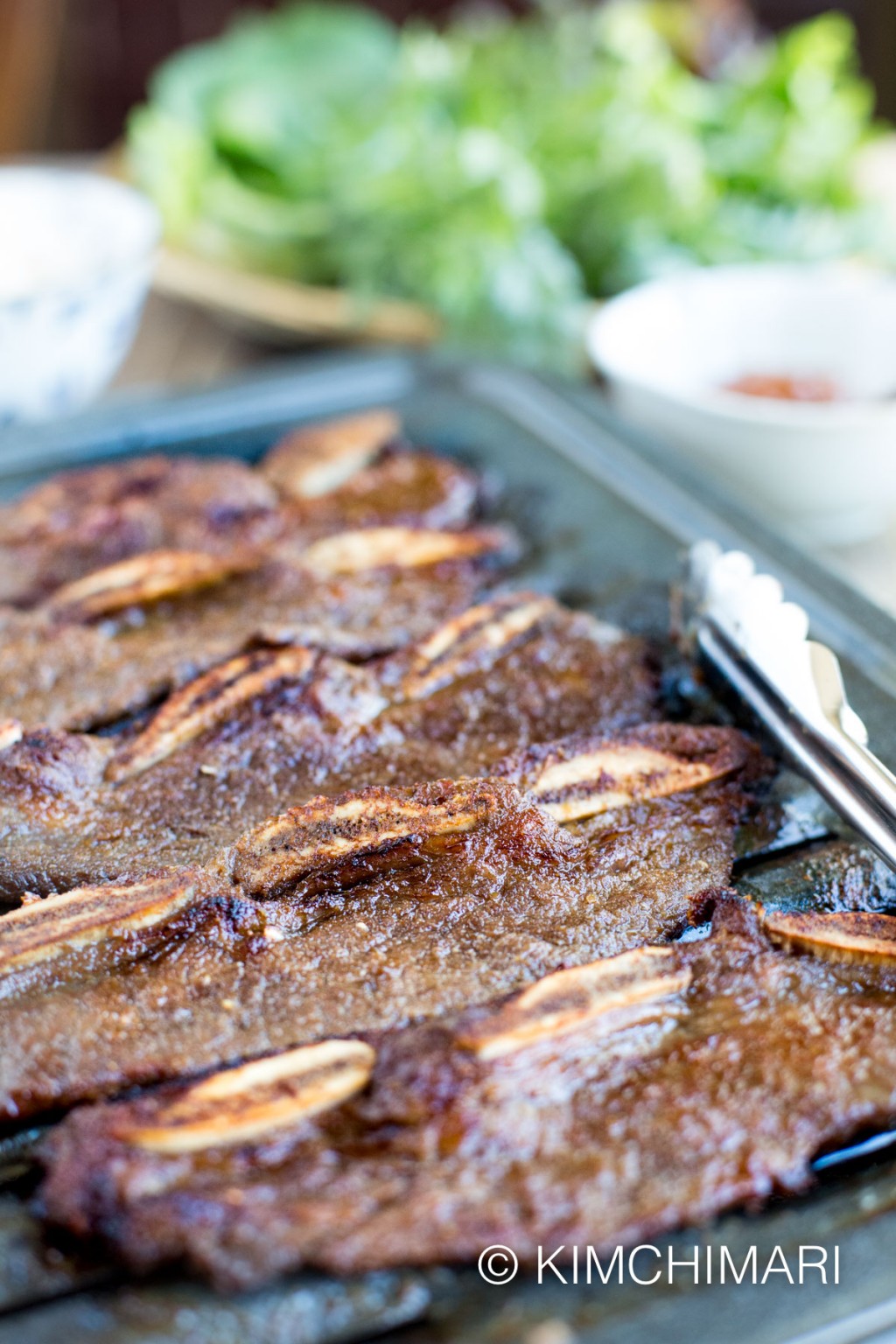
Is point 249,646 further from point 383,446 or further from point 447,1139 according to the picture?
point 447,1139

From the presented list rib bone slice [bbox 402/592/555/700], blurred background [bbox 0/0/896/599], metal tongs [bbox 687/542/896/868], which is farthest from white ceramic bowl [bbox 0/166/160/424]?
metal tongs [bbox 687/542/896/868]

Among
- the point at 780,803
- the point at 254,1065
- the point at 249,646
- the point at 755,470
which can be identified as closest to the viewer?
the point at 254,1065

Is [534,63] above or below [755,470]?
above

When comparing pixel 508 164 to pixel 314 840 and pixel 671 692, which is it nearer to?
pixel 671 692

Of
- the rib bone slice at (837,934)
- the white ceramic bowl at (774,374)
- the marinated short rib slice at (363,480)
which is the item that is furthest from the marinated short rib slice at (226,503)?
the rib bone slice at (837,934)

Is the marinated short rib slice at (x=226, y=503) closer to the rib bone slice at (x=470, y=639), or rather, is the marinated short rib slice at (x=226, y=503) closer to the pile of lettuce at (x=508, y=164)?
the rib bone slice at (x=470, y=639)

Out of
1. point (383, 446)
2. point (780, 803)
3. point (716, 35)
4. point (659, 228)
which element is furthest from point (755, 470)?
point (716, 35)
